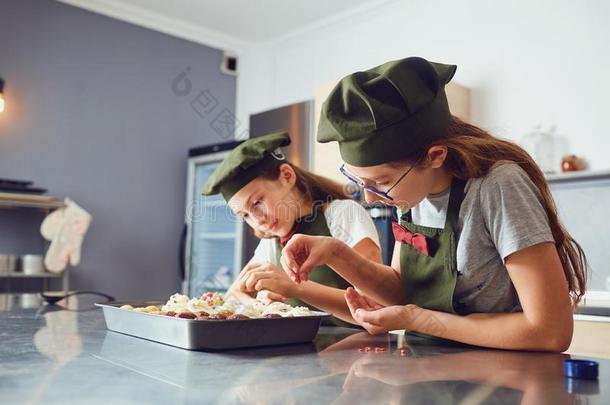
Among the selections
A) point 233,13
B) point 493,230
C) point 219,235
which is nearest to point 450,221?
point 493,230

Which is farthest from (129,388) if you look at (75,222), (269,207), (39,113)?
(39,113)

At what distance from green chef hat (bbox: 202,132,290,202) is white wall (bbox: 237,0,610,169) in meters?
1.97

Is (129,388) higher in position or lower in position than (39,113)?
lower

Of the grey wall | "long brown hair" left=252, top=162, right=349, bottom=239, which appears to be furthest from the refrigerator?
"long brown hair" left=252, top=162, right=349, bottom=239

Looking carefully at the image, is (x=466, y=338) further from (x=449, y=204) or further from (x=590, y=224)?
(x=590, y=224)

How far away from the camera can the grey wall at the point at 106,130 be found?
3889 millimetres

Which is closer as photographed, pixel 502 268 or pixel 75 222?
pixel 502 268

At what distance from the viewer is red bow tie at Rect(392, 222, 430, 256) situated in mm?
1178

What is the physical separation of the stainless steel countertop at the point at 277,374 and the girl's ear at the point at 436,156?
1.10ft

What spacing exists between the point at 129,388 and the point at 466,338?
63 cm

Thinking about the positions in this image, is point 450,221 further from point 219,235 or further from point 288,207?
point 219,235

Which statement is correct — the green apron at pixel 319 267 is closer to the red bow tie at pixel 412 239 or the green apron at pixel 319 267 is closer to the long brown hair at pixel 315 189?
the long brown hair at pixel 315 189

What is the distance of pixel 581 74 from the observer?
3.03 meters

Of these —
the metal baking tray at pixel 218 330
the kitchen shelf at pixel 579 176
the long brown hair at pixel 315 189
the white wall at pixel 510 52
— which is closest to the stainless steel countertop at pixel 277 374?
the metal baking tray at pixel 218 330
